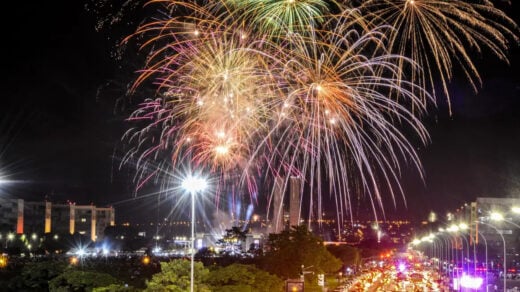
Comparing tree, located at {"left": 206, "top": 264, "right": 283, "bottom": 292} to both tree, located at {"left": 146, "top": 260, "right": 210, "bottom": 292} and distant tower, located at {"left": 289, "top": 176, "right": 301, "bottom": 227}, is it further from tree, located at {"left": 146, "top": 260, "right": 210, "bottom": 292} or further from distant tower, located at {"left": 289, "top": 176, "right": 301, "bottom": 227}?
distant tower, located at {"left": 289, "top": 176, "right": 301, "bottom": 227}

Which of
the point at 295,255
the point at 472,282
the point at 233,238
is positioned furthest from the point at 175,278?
the point at 233,238

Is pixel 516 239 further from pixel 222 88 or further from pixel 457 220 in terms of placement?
pixel 222 88

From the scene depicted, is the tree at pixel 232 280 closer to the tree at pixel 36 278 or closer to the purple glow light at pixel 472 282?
the tree at pixel 36 278

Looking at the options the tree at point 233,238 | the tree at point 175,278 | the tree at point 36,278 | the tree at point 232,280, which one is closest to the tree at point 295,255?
the tree at point 232,280

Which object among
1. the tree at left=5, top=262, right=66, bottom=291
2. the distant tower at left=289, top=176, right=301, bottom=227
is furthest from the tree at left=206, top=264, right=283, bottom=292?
the distant tower at left=289, top=176, right=301, bottom=227

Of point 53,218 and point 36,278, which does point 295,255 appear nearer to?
point 36,278

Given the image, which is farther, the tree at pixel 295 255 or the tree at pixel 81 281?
the tree at pixel 295 255
